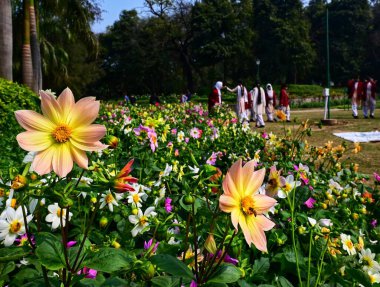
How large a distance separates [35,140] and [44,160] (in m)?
0.04

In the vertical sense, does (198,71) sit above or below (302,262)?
above

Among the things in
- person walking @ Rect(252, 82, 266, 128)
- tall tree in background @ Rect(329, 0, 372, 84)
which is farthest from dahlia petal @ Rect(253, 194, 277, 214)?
tall tree in background @ Rect(329, 0, 372, 84)

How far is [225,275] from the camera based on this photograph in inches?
31.3

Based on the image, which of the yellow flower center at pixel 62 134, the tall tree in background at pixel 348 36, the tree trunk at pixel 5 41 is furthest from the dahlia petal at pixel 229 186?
the tall tree in background at pixel 348 36

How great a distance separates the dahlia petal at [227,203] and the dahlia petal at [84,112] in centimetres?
26

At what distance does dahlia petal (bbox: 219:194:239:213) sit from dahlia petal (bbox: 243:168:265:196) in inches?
1.7

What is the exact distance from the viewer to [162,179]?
1794 millimetres

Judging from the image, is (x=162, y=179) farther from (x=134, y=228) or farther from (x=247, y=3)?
(x=247, y=3)

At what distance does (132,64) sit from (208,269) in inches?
1416

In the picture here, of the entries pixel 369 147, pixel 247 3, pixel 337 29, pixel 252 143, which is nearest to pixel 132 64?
pixel 247 3

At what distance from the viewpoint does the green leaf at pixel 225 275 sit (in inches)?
30.8

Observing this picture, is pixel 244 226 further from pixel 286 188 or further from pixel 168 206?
pixel 168 206

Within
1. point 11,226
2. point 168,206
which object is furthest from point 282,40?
point 11,226

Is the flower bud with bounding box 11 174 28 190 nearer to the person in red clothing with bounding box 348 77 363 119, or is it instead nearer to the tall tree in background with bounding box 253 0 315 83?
the person in red clothing with bounding box 348 77 363 119
